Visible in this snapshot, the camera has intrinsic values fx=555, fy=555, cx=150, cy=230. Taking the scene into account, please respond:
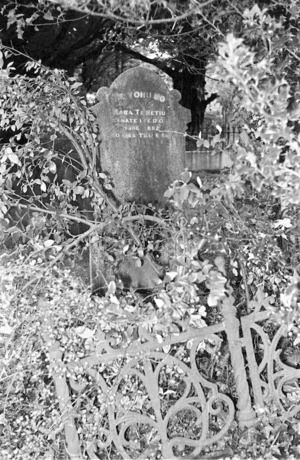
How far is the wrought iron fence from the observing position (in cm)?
253

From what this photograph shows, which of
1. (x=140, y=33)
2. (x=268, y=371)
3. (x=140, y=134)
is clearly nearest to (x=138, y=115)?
(x=140, y=134)

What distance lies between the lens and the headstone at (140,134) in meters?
5.02

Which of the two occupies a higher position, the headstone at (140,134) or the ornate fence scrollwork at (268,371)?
the headstone at (140,134)

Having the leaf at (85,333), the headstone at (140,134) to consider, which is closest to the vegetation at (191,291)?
the leaf at (85,333)

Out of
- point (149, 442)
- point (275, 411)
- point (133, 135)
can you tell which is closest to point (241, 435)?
point (275, 411)

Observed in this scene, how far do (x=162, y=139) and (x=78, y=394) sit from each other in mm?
3154

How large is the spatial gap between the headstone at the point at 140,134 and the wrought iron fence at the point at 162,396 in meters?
2.66

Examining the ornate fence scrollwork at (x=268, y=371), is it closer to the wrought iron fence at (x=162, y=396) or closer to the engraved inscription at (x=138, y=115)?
the wrought iron fence at (x=162, y=396)

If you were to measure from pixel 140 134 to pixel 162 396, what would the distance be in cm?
295

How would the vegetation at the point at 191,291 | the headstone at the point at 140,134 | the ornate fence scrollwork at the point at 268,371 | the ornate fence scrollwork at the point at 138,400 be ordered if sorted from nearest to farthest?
the vegetation at the point at 191,291 < the ornate fence scrollwork at the point at 138,400 < the ornate fence scrollwork at the point at 268,371 < the headstone at the point at 140,134

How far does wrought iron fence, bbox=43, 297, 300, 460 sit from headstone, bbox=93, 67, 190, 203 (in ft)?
8.73

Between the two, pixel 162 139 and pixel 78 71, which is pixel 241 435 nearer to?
pixel 162 139

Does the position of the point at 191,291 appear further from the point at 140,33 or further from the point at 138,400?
the point at 140,33

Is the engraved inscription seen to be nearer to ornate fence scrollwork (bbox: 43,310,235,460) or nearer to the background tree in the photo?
the background tree
